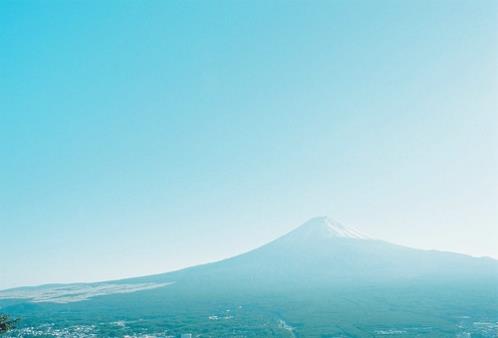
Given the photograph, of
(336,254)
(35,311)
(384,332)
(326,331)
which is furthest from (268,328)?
(336,254)

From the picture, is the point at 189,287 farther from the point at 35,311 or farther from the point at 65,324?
the point at 65,324

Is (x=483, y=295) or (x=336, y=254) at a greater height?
(x=336, y=254)

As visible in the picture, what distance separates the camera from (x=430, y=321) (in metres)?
82.9

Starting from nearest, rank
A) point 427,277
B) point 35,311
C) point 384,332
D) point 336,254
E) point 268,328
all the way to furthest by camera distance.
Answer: point 384,332 < point 268,328 < point 35,311 < point 427,277 < point 336,254

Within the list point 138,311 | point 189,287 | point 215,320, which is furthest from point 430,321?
point 189,287

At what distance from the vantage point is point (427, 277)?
151m

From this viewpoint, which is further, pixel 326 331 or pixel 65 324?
pixel 65 324

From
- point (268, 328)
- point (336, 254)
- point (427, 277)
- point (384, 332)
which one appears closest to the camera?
point (384, 332)

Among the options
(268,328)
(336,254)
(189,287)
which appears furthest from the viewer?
(336,254)

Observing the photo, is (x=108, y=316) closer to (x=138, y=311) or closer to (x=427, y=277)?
(x=138, y=311)

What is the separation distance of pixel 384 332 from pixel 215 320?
33892 millimetres

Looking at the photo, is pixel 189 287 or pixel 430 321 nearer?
pixel 430 321

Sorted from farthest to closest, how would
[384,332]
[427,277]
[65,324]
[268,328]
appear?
[427,277] < [65,324] < [268,328] < [384,332]

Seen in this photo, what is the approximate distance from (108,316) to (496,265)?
138 m
